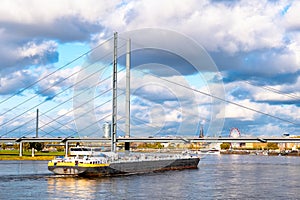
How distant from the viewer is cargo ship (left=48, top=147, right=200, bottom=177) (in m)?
60.2

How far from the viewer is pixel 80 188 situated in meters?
48.4

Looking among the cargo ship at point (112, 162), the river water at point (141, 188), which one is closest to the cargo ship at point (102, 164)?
the cargo ship at point (112, 162)

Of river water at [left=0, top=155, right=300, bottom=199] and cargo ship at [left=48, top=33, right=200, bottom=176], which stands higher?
cargo ship at [left=48, top=33, right=200, bottom=176]

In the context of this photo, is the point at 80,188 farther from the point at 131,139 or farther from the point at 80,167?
the point at 131,139

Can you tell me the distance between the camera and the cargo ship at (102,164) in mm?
60188

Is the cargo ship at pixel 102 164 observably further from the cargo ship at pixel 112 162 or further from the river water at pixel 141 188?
the river water at pixel 141 188

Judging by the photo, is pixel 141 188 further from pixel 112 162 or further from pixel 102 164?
pixel 112 162

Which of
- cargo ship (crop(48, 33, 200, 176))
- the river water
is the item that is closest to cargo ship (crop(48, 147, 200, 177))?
cargo ship (crop(48, 33, 200, 176))

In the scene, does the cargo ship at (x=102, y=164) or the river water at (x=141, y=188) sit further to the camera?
the cargo ship at (x=102, y=164)

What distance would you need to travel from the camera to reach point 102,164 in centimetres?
6200

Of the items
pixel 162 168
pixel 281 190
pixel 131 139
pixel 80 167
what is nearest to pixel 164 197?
pixel 281 190

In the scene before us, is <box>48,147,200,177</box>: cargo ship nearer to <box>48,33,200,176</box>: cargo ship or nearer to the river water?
<box>48,33,200,176</box>: cargo ship

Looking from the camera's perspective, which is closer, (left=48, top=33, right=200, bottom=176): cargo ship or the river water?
the river water

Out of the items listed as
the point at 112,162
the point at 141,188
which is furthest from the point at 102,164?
the point at 141,188
